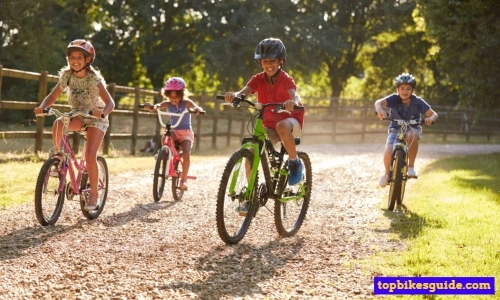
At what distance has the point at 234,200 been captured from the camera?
5.85m

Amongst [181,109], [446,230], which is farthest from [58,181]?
[446,230]

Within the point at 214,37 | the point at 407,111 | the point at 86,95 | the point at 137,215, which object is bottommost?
the point at 137,215

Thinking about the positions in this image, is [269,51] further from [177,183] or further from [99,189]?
[177,183]

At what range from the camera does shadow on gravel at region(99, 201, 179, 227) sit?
6.77m

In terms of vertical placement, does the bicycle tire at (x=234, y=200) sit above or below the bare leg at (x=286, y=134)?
below

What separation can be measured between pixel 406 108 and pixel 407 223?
75.7 inches

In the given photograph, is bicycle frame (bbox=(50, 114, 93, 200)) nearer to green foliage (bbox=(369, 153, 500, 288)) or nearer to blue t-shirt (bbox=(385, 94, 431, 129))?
green foliage (bbox=(369, 153, 500, 288))

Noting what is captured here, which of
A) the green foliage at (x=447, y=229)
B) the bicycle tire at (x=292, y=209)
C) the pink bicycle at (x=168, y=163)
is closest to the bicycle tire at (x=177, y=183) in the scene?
the pink bicycle at (x=168, y=163)

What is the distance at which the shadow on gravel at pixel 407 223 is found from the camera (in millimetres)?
6742

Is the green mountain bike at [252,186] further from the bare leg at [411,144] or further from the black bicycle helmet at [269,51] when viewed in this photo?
the bare leg at [411,144]

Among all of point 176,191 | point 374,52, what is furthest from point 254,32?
point 176,191

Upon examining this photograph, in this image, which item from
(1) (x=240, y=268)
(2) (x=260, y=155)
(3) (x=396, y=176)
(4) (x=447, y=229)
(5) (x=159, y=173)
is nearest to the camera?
(1) (x=240, y=268)

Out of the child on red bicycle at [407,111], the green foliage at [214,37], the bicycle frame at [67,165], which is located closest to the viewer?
the bicycle frame at [67,165]

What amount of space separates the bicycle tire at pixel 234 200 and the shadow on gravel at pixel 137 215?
1.29m
